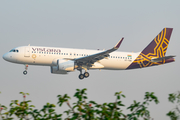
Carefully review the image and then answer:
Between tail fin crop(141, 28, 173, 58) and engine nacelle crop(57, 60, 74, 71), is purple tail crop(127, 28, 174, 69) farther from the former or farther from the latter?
engine nacelle crop(57, 60, 74, 71)

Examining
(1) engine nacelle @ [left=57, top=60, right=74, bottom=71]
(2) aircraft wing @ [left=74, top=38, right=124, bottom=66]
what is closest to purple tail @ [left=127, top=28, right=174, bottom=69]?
(2) aircraft wing @ [left=74, top=38, right=124, bottom=66]

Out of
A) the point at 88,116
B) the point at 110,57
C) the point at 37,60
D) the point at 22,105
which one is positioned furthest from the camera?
the point at 110,57

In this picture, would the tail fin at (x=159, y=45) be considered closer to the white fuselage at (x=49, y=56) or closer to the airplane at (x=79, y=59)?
the airplane at (x=79, y=59)

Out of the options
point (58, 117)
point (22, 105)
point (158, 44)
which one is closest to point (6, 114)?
point (22, 105)

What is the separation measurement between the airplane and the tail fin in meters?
0.67

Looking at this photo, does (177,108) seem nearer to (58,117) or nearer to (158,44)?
(58,117)

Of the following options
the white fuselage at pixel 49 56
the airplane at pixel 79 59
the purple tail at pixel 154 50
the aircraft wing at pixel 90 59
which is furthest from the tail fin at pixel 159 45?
the aircraft wing at pixel 90 59

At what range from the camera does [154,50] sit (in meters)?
49.1

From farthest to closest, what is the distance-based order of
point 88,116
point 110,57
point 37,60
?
1. point 110,57
2. point 37,60
3. point 88,116

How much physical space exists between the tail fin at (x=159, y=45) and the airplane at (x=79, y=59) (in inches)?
26.6

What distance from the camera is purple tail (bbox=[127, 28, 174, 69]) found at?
46062mm

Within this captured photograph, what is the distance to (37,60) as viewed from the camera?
4128 centimetres

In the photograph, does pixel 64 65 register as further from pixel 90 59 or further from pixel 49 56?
pixel 90 59

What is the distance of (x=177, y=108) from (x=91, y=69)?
3387 centimetres
